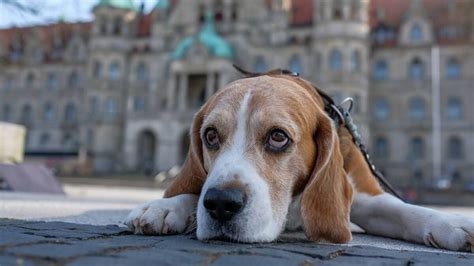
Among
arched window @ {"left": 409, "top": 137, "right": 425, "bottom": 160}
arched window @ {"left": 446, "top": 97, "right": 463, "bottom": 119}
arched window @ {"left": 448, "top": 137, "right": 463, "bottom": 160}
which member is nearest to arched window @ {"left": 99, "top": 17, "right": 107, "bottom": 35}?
arched window @ {"left": 409, "top": 137, "right": 425, "bottom": 160}

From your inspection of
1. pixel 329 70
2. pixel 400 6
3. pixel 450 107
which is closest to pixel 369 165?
pixel 329 70

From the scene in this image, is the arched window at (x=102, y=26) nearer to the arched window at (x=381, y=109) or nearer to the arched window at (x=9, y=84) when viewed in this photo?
the arched window at (x=9, y=84)

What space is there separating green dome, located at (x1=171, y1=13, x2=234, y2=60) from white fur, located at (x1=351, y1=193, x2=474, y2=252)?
121ft

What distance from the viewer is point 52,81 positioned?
178 ft

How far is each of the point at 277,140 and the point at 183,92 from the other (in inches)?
1523

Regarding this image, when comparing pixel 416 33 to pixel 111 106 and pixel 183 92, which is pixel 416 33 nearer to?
pixel 183 92

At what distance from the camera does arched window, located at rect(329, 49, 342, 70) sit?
38.6 metres

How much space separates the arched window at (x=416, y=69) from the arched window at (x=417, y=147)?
212 inches

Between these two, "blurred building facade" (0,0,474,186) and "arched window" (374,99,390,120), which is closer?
"blurred building facade" (0,0,474,186)

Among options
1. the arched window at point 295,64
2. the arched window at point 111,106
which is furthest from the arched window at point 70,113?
the arched window at point 295,64

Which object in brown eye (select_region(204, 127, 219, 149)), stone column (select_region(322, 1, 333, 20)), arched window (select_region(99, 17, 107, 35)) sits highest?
stone column (select_region(322, 1, 333, 20))

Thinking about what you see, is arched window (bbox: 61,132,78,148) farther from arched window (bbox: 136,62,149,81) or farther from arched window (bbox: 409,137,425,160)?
arched window (bbox: 409,137,425,160)

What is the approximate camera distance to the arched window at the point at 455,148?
38906 millimetres

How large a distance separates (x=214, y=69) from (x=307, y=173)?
3759 cm
